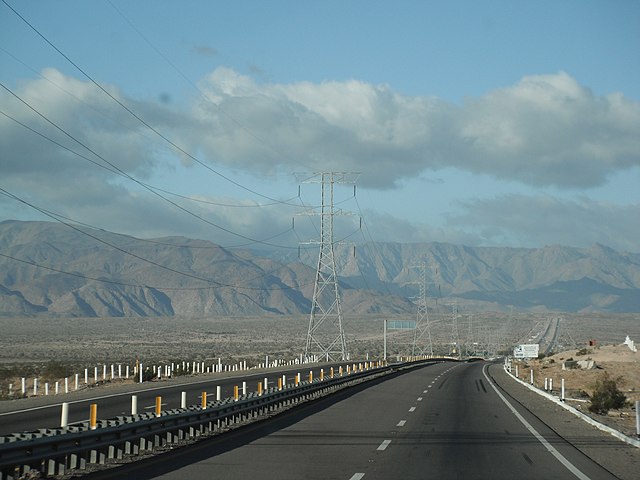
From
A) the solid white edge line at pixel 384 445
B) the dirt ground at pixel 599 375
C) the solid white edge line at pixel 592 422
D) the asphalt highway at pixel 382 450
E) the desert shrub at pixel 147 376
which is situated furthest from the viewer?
the desert shrub at pixel 147 376

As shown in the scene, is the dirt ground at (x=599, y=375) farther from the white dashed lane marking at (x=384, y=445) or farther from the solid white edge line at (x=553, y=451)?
the white dashed lane marking at (x=384, y=445)

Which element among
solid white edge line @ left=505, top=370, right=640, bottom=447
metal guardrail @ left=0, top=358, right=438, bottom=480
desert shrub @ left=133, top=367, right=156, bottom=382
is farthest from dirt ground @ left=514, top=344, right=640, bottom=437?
desert shrub @ left=133, top=367, right=156, bottom=382

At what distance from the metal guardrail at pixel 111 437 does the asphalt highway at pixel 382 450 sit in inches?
21.7

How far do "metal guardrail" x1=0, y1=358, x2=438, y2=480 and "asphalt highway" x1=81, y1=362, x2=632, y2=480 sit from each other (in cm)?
55

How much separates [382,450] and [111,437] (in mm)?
5075

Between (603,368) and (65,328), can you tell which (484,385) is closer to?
(603,368)

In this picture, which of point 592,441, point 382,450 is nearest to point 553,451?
point 592,441

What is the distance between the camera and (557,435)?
2180 cm

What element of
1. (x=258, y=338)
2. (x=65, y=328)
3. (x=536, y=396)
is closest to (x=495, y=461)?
(x=536, y=396)

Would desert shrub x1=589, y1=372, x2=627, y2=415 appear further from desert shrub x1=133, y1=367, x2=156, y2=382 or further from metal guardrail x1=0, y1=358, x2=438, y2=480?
desert shrub x1=133, y1=367, x2=156, y2=382

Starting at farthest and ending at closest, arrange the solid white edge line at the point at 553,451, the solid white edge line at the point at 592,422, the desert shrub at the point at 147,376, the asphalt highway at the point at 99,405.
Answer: the desert shrub at the point at 147,376, the asphalt highway at the point at 99,405, the solid white edge line at the point at 592,422, the solid white edge line at the point at 553,451

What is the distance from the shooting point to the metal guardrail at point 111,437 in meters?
13.2

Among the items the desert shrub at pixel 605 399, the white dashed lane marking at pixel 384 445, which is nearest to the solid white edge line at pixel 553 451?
the white dashed lane marking at pixel 384 445

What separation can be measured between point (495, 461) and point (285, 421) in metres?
9.54
